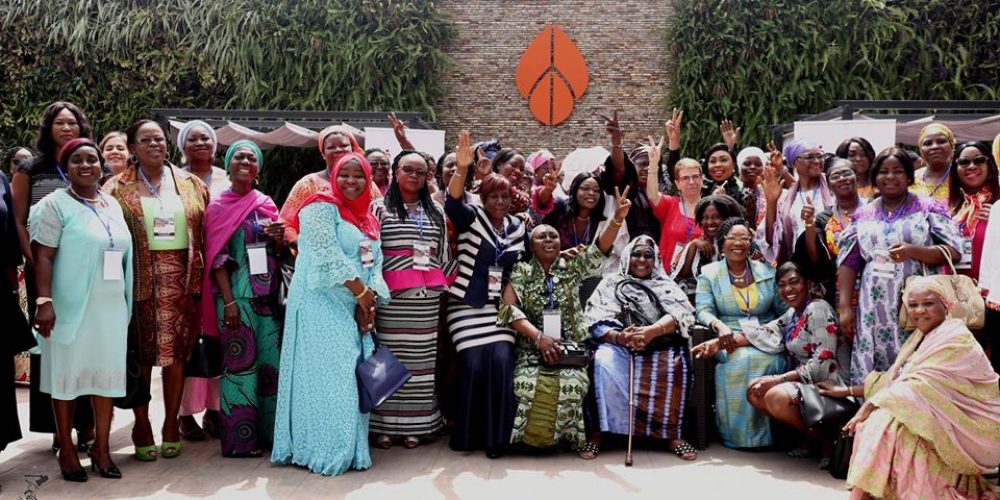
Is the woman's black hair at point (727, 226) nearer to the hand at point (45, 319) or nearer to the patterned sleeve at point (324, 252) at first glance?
the patterned sleeve at point (324, 252)

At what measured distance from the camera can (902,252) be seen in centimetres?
404

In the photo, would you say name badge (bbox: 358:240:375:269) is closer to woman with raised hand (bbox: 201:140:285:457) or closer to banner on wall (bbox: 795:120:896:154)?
woman with raised hand (bbox: 201:140:285:457)

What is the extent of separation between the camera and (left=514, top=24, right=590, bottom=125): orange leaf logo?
14.5 meters

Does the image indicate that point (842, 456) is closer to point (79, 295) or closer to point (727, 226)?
point (727, 226)

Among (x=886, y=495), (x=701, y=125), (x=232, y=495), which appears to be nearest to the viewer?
(x=886, y=495)

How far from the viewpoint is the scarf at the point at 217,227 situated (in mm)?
4480

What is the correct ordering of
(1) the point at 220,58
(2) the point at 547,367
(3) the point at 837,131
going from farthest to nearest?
(1) the point at 220,58
(3) the point at 837,131
(2) the point at 547,367

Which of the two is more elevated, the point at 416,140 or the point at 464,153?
the point at 416,140

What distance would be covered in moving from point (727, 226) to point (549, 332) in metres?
1.27

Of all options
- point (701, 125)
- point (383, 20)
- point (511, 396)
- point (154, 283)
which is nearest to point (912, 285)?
point (511, 396)

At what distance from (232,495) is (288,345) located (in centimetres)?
78

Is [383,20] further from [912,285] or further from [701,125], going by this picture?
[912,285]

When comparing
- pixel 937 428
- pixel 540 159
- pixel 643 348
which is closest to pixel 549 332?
pixel 643 348

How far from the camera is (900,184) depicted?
13.7ft
